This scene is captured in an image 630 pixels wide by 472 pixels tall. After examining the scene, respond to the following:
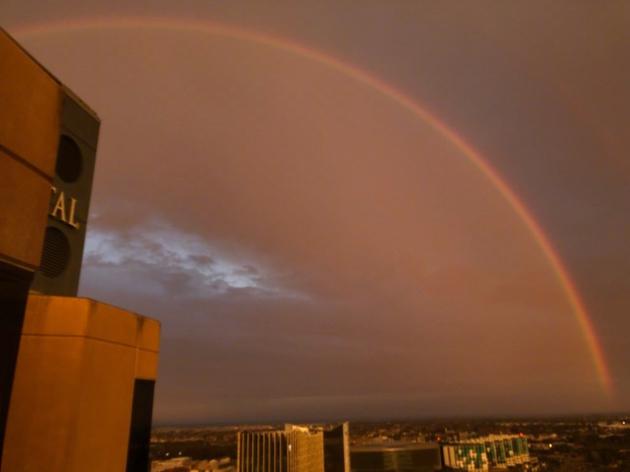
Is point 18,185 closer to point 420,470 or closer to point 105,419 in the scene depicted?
point 105,419

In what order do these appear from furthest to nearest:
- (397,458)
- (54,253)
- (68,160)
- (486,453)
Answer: (486,453) < (397,458) < (68,160) < (54,253)

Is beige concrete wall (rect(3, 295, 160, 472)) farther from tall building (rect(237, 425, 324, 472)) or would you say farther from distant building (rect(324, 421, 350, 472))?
distant building (rect(324, 421, 350, 472))

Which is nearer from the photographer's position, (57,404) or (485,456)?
(57,404)

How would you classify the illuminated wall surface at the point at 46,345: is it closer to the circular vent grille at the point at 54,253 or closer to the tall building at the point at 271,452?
the circular vent grille at the point at 54,253

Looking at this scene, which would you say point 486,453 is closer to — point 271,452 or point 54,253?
point 271,452

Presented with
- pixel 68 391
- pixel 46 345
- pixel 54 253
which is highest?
pixel 54 253

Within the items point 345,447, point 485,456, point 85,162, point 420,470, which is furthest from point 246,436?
point 85,162

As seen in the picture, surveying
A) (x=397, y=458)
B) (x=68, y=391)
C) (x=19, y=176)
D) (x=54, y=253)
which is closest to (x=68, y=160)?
(x=54, y=253)
